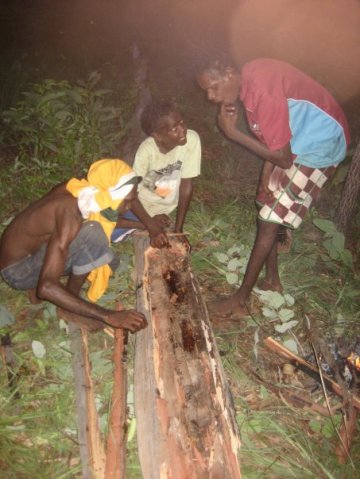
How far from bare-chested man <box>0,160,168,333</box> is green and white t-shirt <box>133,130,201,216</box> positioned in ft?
1.78

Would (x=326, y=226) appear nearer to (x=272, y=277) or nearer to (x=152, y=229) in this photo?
(x=272, y=277)

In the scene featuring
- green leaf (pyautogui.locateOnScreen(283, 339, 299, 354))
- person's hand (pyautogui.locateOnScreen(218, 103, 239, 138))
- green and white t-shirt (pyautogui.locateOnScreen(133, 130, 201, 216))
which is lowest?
green leaf (pyautogui.locateOnScreen(283, 339, 299, 354))

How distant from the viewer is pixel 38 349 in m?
2.38

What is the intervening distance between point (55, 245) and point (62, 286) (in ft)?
0.80

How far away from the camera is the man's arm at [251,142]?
227 cm

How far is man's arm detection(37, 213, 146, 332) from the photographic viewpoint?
2.08 meters

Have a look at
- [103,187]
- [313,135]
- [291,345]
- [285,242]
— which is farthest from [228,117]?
[291,345]

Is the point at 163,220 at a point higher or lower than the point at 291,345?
higher

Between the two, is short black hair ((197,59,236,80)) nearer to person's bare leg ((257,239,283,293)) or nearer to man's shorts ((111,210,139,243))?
man's shorts ((111,210,139,243))

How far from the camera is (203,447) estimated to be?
1.67 m

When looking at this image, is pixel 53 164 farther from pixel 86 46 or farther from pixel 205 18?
pixel 205 18

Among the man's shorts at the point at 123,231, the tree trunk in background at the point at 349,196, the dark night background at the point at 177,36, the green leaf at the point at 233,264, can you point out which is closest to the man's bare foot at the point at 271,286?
the green leaf at the point at 233,264

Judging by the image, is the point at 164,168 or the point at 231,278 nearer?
the point at 164,168

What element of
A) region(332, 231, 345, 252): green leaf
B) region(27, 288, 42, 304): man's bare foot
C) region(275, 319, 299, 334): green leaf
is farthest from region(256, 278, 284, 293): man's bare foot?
region(27, 288, 42, 304): man's bare foot
